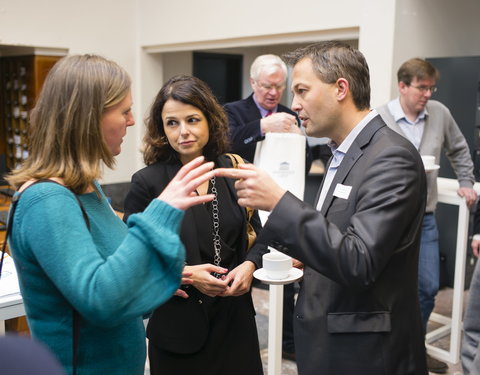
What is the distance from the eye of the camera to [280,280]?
1.58m

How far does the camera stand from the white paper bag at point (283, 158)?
2879 mm

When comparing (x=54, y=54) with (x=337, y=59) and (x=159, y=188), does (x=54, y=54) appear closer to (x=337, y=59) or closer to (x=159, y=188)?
(x=159, y=188)

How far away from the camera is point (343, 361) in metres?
1.32

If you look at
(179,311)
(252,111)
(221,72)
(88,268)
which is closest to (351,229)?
(88,268)

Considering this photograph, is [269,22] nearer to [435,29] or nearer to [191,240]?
[435,29]

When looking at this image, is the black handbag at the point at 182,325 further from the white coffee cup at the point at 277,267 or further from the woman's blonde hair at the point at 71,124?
the woman's blonde hair at the point at 71,124

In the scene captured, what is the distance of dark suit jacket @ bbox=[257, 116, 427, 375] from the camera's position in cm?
116

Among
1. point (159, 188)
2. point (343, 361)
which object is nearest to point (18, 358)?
point (343, 361)

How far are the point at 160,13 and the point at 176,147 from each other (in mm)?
4395

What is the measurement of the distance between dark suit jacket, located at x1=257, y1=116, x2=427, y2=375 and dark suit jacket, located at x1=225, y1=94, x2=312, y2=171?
1552 mm

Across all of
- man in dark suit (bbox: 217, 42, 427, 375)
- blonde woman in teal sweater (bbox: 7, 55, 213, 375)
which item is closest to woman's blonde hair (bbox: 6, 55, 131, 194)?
blonde woman in teal sweater (bbox: 7, 55, 213, 375)

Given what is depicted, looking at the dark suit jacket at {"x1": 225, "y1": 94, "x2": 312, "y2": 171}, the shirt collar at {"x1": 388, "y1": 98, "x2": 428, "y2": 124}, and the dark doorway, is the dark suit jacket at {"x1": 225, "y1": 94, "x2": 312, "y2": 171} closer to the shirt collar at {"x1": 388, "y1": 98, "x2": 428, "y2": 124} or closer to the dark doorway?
the shirt collar at {"x1": 388, "y1": 98, "x2": 428, "y2": 124}

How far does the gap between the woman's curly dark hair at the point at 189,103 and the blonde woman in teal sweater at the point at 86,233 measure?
1.83ft

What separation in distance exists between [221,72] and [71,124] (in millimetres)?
6461
